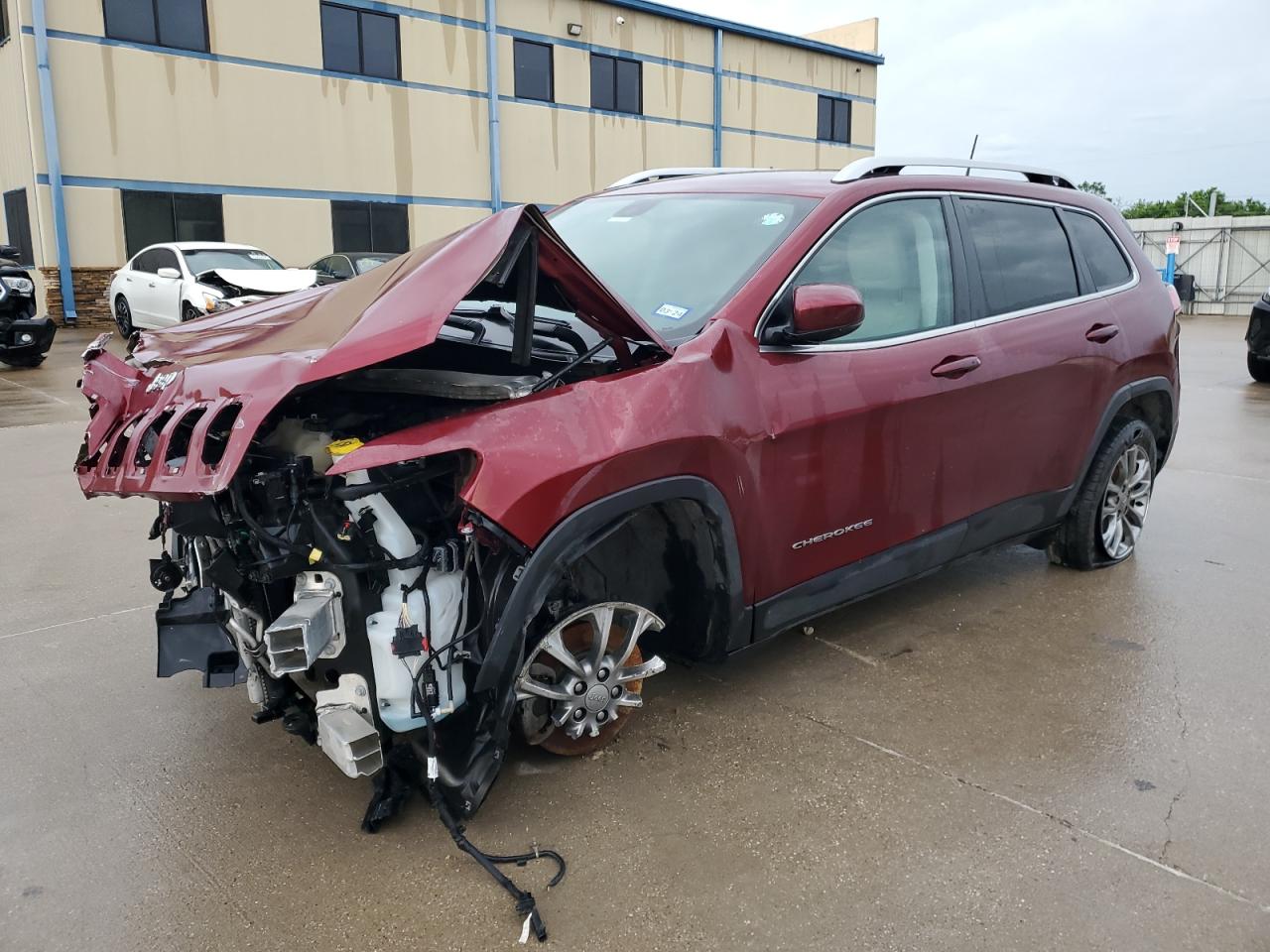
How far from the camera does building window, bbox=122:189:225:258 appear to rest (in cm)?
1844

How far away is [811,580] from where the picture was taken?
11.1ft

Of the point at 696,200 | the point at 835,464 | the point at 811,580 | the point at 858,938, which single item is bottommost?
the point at 858,938

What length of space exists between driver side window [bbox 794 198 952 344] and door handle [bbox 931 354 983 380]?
0.15m

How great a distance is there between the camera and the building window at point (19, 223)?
18766 mm

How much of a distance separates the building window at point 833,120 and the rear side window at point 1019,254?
2704cm

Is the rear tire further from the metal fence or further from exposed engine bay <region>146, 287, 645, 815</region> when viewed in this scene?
the metal fence

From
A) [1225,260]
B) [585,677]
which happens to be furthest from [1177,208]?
[585,677]

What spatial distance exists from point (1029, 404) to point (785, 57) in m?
27.0

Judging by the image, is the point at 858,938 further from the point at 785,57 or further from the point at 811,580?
the point at 785,57

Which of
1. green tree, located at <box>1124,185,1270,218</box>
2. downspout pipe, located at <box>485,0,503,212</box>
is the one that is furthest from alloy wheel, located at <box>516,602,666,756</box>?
green tree, located at <box>1124,185,1270,218</box>

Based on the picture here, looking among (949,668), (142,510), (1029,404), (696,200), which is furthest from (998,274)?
(142,510)

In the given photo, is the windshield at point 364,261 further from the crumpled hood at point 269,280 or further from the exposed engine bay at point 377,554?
the exposed engine bay at point 377,554

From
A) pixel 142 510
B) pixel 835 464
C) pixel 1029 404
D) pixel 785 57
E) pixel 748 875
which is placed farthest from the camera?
pixel 785 57

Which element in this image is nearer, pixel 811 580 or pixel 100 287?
pixel 811 580
